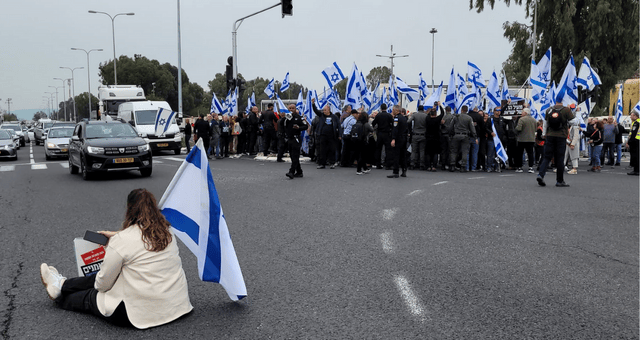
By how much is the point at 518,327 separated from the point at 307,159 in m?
17.9

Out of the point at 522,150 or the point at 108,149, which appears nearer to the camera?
the point at 108,149

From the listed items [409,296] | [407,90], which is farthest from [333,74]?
[409,296]

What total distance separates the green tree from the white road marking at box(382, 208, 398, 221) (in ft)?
76.5

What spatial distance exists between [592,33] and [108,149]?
81.2 ft

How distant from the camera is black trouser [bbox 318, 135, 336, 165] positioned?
18.0 m

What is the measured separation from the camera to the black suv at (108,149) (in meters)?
15.2

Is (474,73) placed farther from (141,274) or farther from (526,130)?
(141,274)

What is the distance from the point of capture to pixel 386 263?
6359 millimetres

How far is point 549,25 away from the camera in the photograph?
31812 mm

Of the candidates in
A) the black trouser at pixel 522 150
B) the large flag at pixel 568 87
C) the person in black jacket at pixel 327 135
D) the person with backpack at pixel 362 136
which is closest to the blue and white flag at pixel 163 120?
the person in black jacket at pixel 327 135

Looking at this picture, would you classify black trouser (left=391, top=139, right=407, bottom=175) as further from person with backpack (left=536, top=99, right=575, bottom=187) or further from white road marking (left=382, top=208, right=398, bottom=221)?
white road marking (left=382, top=208, right=398, bottom=221)

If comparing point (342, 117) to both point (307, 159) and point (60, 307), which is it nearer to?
point (307, 159)

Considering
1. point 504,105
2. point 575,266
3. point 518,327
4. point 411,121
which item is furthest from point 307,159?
point 518,327

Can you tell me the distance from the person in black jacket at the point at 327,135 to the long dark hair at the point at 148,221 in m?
12.6
